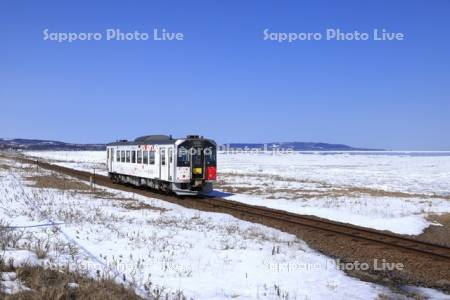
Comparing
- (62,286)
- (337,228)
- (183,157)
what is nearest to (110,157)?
(183,157)

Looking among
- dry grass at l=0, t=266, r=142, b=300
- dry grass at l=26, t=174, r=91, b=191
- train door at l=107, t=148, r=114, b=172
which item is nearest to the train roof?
train door at l=107, t=148, r=114, b=172

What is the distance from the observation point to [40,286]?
6793 mm

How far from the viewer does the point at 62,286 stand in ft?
22.2

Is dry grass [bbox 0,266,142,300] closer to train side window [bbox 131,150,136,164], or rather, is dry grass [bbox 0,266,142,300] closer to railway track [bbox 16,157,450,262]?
railway track [bbox 16,157,450,262]

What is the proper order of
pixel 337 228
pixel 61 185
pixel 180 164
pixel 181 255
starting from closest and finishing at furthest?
pixel 181 255 < pixel 337 228 < pixel 180 164 < pixel 61 185

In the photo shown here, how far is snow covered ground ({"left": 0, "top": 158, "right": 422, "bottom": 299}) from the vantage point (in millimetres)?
8242

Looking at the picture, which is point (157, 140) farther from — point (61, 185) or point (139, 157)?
point (61, 185)

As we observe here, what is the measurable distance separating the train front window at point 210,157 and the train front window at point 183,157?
1.07 meters

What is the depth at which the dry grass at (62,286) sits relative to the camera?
21.1 feet

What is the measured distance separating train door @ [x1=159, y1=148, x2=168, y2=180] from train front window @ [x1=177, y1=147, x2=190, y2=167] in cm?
129

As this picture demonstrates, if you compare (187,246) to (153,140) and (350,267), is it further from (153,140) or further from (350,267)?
(153,140)

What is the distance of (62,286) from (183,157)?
1786cm

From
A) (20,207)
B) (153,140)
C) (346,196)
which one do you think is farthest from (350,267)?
(153,140)

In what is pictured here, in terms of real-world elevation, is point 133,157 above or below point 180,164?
above
